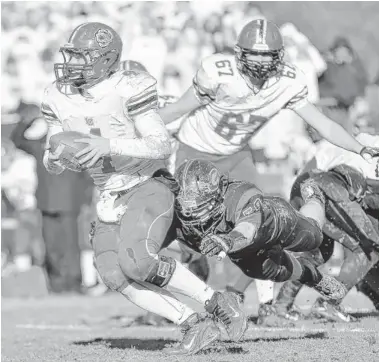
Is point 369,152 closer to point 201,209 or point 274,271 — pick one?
point 274,271

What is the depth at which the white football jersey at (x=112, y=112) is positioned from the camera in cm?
616

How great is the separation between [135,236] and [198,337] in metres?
0.63

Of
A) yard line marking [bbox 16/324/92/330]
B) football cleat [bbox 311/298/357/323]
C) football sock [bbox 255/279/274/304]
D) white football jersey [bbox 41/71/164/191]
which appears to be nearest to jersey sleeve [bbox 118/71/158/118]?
white football jersey [bbox 41/71/164/191]

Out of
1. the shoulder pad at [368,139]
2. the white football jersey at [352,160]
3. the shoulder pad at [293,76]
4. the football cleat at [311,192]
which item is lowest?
the football cleat at [311,192]

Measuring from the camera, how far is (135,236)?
602cm

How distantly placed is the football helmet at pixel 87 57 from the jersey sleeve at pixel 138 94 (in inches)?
6.0

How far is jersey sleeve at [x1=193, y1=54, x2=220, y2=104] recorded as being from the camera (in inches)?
274

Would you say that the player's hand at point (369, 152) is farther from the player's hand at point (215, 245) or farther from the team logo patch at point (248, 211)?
the player's hand at point (215, 245)

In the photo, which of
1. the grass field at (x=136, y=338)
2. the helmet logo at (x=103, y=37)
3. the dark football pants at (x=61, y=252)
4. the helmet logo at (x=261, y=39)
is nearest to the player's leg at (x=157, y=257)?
the grass field at (x=136, y=338)

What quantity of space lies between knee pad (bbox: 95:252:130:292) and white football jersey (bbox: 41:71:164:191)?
0.39 m

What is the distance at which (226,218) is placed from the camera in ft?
20.2

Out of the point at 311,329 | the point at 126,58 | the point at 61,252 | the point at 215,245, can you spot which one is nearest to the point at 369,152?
the point at 311,329

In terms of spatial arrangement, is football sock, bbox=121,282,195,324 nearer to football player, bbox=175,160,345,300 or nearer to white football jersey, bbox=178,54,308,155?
football player, bbox=175,160,345,300

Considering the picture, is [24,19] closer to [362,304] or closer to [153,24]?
[153,24]
